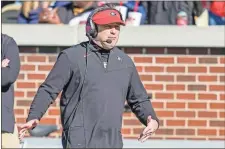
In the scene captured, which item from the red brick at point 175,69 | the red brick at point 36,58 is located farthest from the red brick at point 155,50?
the red brick at point 36,58

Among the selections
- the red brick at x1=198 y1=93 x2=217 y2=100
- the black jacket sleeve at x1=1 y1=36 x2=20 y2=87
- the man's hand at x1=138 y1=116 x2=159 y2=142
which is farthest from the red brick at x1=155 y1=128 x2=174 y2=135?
the man's hand at x1=138 y1=116 x2=159 y2=142

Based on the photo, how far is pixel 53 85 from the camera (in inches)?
227

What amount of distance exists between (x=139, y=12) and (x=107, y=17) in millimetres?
3814

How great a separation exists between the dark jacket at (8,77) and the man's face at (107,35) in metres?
1.34

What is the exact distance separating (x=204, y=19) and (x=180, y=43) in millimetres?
448

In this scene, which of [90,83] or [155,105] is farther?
[155,105]

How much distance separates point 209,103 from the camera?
929cm

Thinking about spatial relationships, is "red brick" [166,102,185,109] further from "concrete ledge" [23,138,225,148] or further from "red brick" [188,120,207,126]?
"concrete ledge" [23,138,225,148]

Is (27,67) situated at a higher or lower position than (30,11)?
lower

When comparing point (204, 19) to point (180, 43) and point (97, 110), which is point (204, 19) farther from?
point (97, 110)

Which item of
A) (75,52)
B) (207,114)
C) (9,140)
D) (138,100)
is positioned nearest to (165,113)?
(207,114)

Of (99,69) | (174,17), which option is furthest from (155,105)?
(99,69)

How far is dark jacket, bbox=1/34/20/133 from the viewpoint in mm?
6852

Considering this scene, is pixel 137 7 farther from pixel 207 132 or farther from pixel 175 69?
pixel 207 132
